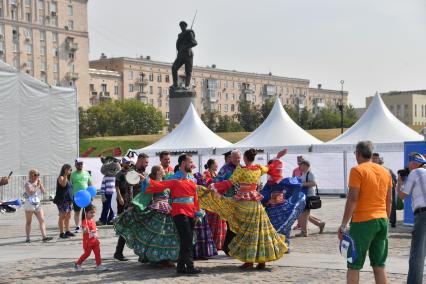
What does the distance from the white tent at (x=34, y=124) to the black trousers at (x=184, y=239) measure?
18.4 m

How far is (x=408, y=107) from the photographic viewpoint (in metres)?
136

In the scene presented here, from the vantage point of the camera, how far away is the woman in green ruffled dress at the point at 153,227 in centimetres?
1059

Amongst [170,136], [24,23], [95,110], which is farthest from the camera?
[24,23]

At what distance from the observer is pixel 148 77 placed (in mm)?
126312

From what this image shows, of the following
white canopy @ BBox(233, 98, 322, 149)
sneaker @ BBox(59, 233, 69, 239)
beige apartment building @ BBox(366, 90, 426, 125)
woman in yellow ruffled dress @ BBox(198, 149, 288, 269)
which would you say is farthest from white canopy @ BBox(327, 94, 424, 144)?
beige apartment building @ BBox(366, 90, 426, 125)

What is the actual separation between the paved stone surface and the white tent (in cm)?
1287

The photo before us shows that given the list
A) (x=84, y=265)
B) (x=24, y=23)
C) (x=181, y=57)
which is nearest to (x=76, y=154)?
(x=181, y=57)

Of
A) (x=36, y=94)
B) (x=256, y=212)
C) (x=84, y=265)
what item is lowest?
(x=84, y=265)

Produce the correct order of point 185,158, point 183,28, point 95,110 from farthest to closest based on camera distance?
1. point 95,110
2. point 183,28
3. point 185,158

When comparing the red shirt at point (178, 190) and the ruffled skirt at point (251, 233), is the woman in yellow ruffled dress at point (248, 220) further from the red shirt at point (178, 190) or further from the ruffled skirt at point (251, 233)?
the red shirt at point (178, 190)

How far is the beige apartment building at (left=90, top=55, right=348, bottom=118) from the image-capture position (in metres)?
124

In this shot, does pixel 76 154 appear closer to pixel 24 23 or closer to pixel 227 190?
pixel 227 190

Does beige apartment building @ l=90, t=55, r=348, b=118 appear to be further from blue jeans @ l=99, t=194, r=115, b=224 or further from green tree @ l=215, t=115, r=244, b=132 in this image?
blue jeans @ l=99, t=194, r=115, b=224

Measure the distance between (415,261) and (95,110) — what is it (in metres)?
88.9
